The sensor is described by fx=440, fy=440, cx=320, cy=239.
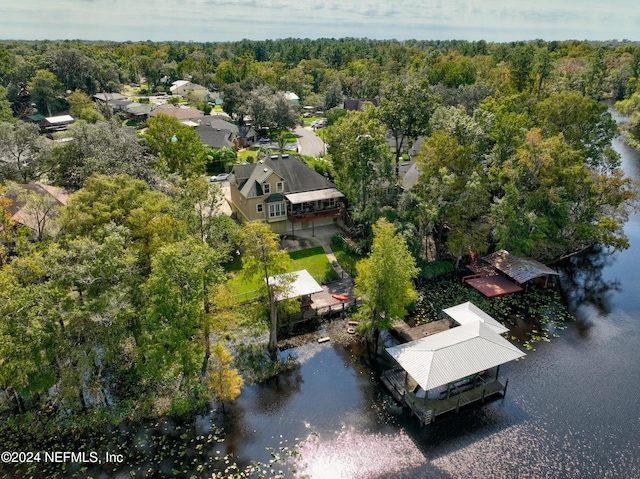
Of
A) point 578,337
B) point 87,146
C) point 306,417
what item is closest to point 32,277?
point 306,417

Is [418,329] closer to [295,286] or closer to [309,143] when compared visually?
[295,286]

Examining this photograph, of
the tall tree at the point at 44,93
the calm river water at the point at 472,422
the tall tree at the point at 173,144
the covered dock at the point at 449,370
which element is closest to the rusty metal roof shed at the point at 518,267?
the calm river water at the point at 472,422

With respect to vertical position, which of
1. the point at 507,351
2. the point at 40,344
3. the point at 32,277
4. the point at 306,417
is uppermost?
the point at 32,277

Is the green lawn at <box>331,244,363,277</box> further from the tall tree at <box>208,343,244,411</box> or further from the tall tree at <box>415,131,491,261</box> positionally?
the tall tree at <box>208,343,244,411</box>

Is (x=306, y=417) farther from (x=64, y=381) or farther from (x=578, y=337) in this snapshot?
(x=578, y=337)

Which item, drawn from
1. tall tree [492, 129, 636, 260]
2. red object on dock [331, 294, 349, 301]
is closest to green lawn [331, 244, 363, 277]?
red object on dock [331, 294, 349, 301]

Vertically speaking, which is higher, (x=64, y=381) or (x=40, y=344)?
(x=40, y=344)

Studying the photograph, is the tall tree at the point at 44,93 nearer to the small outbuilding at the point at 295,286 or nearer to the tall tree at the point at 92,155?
the tall tree at the point at 92,155
